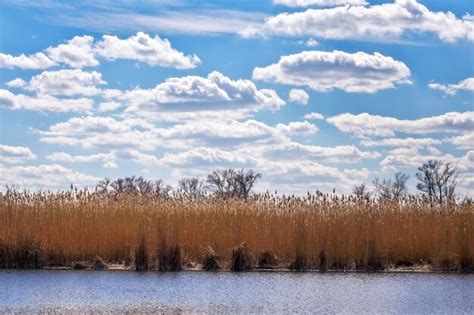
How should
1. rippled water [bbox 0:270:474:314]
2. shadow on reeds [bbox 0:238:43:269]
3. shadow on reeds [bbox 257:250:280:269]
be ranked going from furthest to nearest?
shadow on reeds [bbox 257:250:280:269], shadow on reeds [bbox 0:238:43:269], rippled water [bbox 0:270:474:314]

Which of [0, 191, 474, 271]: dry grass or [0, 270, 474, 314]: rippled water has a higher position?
[0, 191, 474, 271]: dry grass

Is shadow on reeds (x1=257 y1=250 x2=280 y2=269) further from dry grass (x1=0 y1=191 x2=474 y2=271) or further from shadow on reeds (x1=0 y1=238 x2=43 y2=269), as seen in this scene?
shadow on reeds (x1=0 y1=238 x2=43 y2=269)

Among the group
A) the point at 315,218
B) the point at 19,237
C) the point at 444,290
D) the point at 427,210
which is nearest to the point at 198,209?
the point at 315,218

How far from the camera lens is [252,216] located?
794 inches

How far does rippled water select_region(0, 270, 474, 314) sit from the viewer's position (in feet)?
43.1

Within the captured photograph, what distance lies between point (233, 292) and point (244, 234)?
477 cm

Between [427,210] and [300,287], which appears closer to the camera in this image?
[300,287]

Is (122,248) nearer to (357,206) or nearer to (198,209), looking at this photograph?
(198,209)

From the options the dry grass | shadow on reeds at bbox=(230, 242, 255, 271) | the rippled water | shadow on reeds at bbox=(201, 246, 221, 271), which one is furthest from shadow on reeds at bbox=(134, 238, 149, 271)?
shadow on reeds at bbox=(230, 242, 255, 271)

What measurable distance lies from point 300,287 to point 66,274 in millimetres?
5417

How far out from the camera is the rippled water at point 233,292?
1313cm

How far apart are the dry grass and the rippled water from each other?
3.41 feet

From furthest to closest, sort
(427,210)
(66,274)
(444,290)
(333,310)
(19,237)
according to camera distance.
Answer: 1. (427,210)
2. (19,237)
3. (66,274)
4. (444,290)
5. (333,310)

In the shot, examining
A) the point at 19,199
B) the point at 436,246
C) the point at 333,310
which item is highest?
the point at 19,199
